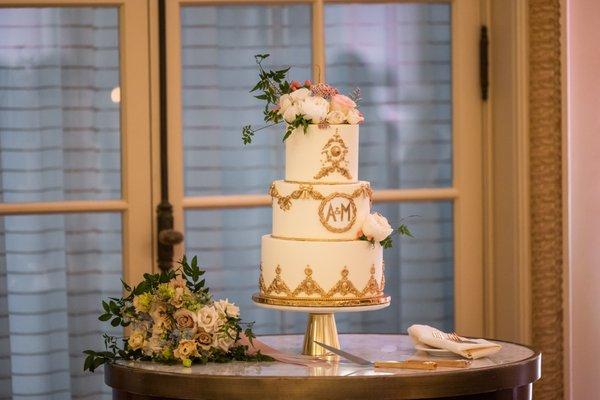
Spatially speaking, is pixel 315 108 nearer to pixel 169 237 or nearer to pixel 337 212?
pixel 337 212

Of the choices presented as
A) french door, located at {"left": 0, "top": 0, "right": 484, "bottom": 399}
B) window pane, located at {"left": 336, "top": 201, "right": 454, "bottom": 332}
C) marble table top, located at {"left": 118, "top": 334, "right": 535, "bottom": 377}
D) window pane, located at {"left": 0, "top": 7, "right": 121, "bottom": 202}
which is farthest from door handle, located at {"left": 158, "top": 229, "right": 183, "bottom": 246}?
marble table top, located at {"left": 118, "top": 334, "right": 535, "bottom": 377}

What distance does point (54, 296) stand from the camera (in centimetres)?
362

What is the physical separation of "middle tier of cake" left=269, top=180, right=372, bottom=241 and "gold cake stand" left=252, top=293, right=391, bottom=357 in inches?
5.4

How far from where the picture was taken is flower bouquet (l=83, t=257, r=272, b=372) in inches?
104

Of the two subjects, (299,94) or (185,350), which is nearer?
(185,350)

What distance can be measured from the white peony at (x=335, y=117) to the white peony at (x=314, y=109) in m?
0.01

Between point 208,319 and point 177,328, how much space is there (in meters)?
0.07

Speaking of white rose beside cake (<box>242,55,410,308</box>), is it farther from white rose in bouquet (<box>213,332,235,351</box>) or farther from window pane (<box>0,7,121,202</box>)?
window pane (<box>0,7,121,202</box>)

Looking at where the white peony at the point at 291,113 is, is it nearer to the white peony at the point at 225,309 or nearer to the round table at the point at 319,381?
the white peony at the point at 225,309

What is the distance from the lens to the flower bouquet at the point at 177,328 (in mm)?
2643

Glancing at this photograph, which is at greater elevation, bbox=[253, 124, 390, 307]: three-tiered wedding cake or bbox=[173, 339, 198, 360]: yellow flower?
bbox=[253, 124, 390, 307]: three-tiered wedding cake

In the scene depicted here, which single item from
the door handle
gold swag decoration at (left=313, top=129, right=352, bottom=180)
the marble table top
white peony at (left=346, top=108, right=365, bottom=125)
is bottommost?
the marble table top

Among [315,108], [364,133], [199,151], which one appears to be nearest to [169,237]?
[199,151]

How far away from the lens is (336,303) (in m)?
2.67
